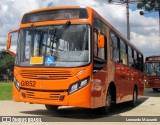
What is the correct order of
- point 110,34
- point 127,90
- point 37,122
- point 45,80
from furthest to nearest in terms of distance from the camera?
1. point 127,90
2. point 110,34
3. point 45,80
4. point 37,122

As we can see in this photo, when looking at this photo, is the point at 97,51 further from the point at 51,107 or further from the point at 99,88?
the point at 51,107

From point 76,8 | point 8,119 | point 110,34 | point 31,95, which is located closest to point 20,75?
point 31,95

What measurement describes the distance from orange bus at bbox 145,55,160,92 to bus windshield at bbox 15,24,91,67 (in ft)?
70.1

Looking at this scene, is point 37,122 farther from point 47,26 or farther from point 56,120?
point 47,26

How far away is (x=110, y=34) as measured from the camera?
1370 centimetres

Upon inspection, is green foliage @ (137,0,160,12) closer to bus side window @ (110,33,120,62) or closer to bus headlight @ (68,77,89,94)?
bus side window @ (110,33,120,62)

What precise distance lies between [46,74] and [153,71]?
72.3 ft

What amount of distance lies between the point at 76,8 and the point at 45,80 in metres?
2.46

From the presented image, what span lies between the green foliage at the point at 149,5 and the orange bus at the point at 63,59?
1459cm

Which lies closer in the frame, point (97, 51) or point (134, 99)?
point (97, 51)

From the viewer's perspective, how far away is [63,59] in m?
11.5

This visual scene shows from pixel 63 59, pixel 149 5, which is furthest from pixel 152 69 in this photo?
pixel 63 59

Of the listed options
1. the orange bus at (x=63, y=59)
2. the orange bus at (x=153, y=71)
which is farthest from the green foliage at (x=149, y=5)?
the orange bus at (x=63, y=59)

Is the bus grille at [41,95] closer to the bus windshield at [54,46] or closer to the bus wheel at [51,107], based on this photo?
the bus windshield at [54,46]
